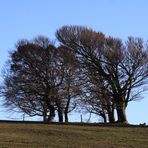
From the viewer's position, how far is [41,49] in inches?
2677

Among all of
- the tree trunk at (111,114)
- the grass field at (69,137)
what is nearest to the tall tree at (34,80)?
the tree trunk at (111,114)

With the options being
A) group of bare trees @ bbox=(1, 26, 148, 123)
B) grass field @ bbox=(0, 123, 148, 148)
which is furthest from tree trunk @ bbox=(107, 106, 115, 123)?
grass field @ bbox=(0, 123, 148, 148)

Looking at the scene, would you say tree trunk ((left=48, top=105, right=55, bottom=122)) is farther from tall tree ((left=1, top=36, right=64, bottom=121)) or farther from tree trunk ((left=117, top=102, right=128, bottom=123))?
tree trunk ((left=117, top=102, right=128, bottom=123))

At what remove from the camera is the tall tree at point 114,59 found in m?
59.6

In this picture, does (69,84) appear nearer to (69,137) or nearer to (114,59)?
(114,59)

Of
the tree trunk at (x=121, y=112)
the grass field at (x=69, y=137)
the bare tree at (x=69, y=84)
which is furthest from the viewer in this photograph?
the bare tree at (x=69, y=84)

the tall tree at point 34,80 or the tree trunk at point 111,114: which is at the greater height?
the tall tree at point 34,80

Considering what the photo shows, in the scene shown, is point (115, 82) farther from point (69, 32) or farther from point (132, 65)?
point (69, 32)

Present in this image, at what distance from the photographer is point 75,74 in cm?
6191

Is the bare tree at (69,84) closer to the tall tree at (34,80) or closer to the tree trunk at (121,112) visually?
the tall tree at (34,80)

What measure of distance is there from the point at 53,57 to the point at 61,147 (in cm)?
3732

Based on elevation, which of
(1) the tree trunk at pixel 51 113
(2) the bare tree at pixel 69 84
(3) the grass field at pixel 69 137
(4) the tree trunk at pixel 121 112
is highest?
(2) the bare tree at pixel 69 84

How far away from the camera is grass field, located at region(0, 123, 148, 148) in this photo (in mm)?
30594

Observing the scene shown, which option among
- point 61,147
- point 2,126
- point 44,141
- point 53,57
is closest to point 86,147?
point 61,147
